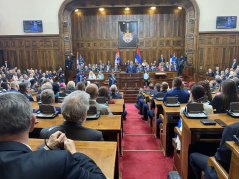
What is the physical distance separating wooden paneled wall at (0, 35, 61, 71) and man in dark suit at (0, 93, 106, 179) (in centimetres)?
1221

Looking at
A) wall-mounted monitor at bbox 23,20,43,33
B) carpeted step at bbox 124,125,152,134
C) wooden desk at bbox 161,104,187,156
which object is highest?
wall-mounted monitor at bbox 23,20,43,33

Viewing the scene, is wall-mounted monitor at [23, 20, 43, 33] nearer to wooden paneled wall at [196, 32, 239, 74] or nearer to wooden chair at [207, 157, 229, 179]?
wooden paneled wall at [196, 32, 239, 74]

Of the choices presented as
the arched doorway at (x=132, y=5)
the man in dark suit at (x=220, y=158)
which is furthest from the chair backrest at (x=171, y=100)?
the arched doorway at (x=132, y=5)

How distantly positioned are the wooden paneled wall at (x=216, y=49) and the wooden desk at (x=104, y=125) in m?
11.7

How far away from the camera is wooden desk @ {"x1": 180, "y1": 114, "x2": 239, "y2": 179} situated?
196cm

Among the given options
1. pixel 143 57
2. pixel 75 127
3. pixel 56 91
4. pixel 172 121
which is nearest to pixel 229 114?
pixel 172 121

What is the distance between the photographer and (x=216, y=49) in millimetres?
12805

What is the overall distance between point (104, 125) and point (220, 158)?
1.22 meters

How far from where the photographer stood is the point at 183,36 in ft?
46.3

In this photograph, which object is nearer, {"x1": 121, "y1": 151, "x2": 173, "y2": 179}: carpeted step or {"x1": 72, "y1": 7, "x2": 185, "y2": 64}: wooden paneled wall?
{"x1": 121, "y1": 151, "x2": 173, "y2": 179}: carpeted step

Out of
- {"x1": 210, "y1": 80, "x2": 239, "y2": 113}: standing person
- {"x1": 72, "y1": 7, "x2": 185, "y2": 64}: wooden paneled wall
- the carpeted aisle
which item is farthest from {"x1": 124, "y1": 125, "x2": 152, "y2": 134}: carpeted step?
{"x1": 72, "y1": 7, "x2": 185, "y2": 64}: wooden paneled wall

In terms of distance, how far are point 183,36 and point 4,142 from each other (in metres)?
14.7

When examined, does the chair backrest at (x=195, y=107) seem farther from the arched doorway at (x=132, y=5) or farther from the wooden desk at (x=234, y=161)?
the arched doorway at (x=132, y=5)

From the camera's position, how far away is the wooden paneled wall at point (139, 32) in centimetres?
1402
